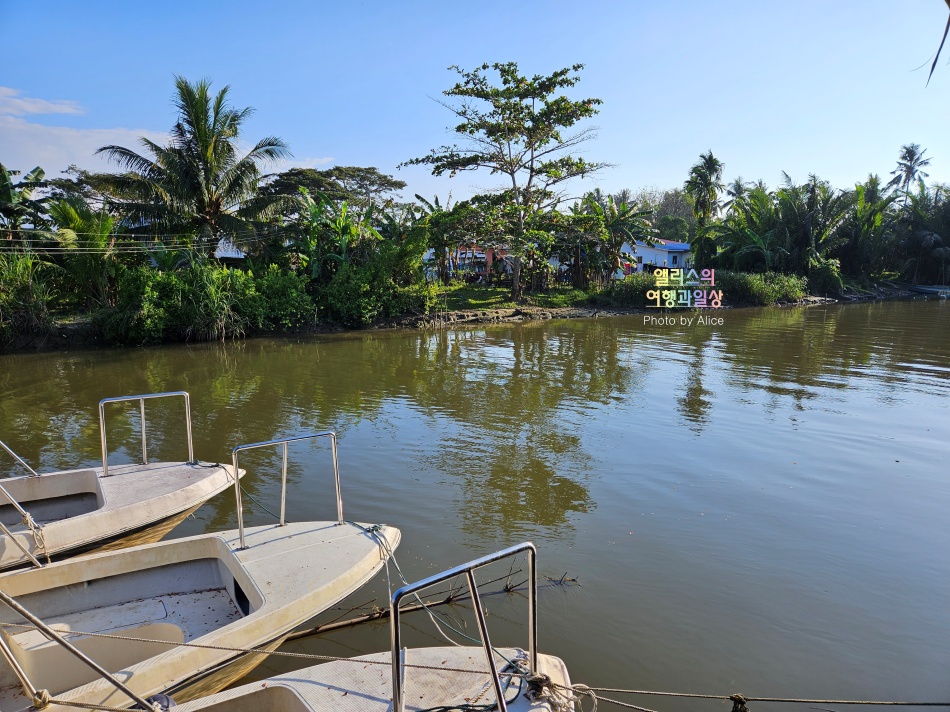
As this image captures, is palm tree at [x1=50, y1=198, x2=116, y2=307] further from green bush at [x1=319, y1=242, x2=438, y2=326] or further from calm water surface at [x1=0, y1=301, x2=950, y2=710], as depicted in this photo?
green bush at [x1=319, y1=242, x2=438, y2=326]

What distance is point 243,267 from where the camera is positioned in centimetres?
2548

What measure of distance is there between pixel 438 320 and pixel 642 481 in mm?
19649

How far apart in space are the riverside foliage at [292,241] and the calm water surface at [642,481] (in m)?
4.28

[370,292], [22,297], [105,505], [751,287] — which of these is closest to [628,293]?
[751,287]

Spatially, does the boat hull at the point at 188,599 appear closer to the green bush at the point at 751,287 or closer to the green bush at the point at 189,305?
the green bush at the point at 189,305

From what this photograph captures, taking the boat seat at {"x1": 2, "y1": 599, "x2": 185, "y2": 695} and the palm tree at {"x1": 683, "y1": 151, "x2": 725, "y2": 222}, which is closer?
the boat seat at {"x1": 2, "y1": 599, "x2": 185, "y2": 695}

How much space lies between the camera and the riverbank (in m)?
20.7

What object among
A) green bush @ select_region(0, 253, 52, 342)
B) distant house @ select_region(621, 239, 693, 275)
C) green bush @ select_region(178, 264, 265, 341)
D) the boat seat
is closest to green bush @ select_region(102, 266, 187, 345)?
green bush @ select_region(178, 264, 265, 341)

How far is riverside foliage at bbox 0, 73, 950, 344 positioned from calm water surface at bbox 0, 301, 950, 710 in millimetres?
4276

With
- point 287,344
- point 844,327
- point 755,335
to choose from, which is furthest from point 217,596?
point 844,327

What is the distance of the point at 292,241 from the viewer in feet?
85.4

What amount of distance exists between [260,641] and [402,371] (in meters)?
12.7

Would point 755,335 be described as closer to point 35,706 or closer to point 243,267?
→ point 243,267

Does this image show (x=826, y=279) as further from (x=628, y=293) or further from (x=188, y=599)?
(x=188, y=599)
